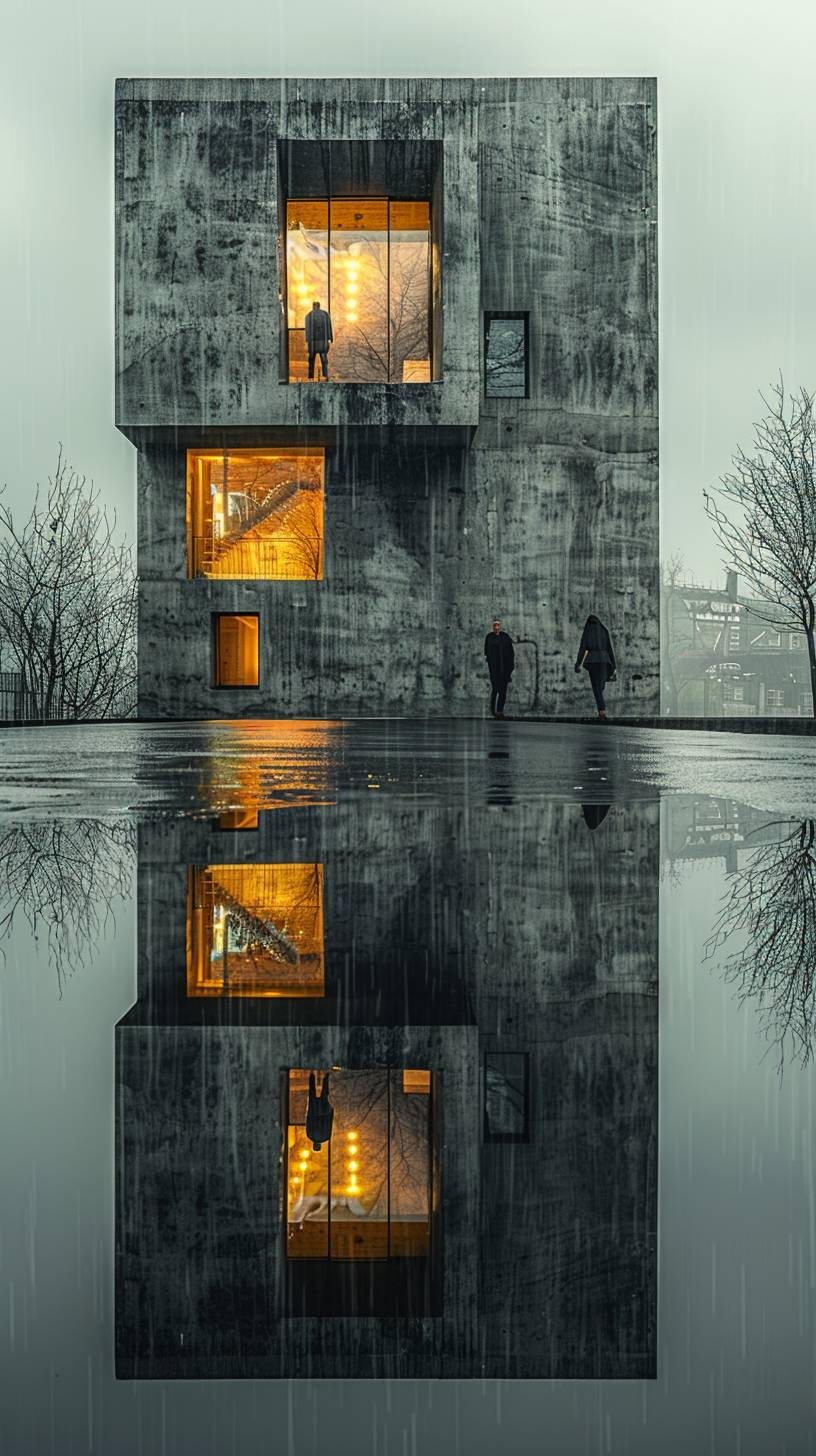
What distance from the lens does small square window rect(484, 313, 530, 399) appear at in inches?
1094

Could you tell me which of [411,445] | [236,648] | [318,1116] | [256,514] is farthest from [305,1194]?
[256,514]

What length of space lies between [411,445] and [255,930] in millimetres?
25259

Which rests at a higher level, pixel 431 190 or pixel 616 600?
pixel 431 190

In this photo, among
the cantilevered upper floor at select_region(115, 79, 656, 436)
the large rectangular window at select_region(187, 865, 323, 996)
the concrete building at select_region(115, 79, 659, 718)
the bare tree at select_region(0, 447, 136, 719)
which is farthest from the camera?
the bare tree at select_region(0, 447, 136, 719)

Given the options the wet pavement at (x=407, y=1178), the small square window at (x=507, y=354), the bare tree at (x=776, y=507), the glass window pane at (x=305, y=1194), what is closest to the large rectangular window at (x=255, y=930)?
the wet pavement at (x=407, y=1178)

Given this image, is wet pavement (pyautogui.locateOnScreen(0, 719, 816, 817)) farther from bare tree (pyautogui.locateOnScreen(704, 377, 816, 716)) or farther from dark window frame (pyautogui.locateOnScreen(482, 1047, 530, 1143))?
bare tree (pyautogui.locateOnScreen(704, 377, 816, 716))

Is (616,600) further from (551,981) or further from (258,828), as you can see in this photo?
(551,981)

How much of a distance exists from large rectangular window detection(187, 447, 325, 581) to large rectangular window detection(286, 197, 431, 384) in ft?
6.98

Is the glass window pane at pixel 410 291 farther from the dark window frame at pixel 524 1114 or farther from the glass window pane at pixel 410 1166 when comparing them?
the glass window pane at pixel 410 1166

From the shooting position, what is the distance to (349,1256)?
1.15m

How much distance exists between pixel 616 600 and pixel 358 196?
932cm

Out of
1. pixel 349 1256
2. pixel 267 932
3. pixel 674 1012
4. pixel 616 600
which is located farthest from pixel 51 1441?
pixel 616 600

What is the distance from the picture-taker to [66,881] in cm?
290

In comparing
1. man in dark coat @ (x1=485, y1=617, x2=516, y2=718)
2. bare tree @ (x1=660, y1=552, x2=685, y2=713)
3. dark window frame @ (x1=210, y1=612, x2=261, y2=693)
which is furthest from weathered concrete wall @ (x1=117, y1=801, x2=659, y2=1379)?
bare tree @ (x1=660, y1=552, x2=685, y2=713)
